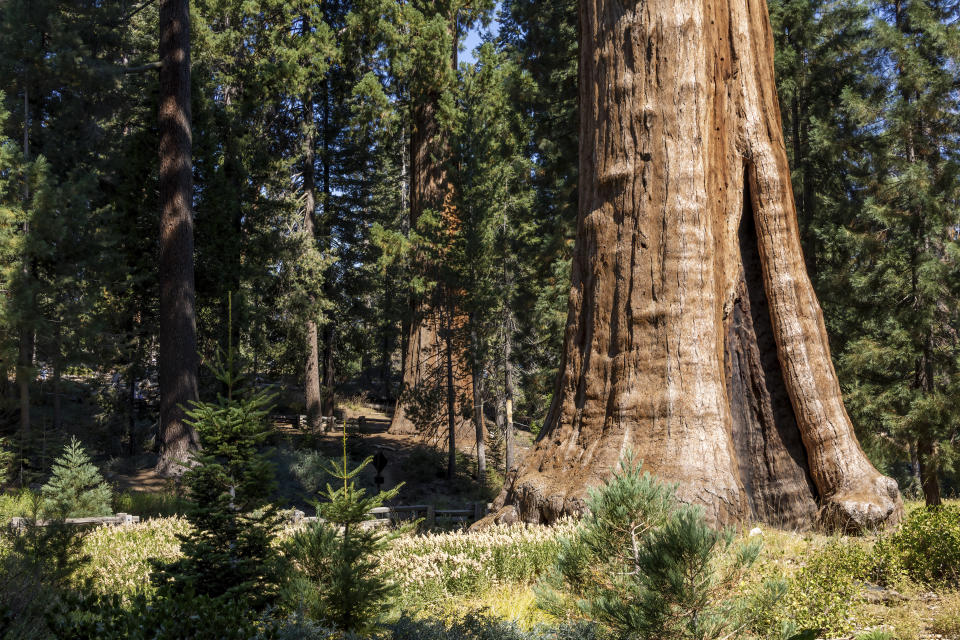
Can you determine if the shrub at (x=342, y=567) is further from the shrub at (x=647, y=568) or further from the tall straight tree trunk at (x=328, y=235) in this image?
the tall straight tree trunk at (x=328, y=235)

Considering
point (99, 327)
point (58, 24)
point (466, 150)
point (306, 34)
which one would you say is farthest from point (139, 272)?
point (306, 34)

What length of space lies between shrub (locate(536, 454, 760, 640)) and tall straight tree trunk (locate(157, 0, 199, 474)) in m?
12.4

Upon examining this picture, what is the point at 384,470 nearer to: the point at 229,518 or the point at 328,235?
the point at 328,235

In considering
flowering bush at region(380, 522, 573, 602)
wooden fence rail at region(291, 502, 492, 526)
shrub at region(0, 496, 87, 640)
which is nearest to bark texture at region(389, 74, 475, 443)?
wooden fence rail at region(291, 502, 492, 526)

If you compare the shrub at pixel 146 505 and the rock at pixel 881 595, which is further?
the shrub at pixel 146 505

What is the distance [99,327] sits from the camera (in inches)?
Result: 596

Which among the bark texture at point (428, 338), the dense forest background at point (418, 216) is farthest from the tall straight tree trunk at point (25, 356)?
the bark texture at point (428, 338)

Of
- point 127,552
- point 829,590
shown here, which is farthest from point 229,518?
point 829,590

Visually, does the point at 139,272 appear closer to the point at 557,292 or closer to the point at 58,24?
the point at 58,24

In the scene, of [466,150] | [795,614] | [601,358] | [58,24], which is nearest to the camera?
[795,614]

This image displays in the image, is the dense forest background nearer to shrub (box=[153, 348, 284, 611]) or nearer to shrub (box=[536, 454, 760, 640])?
shrub (box=[153, 348, 284, 611])

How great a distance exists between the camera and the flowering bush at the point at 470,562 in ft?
17.9

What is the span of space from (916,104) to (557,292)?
973cm

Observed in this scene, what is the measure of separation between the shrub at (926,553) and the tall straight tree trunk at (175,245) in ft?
42.8
